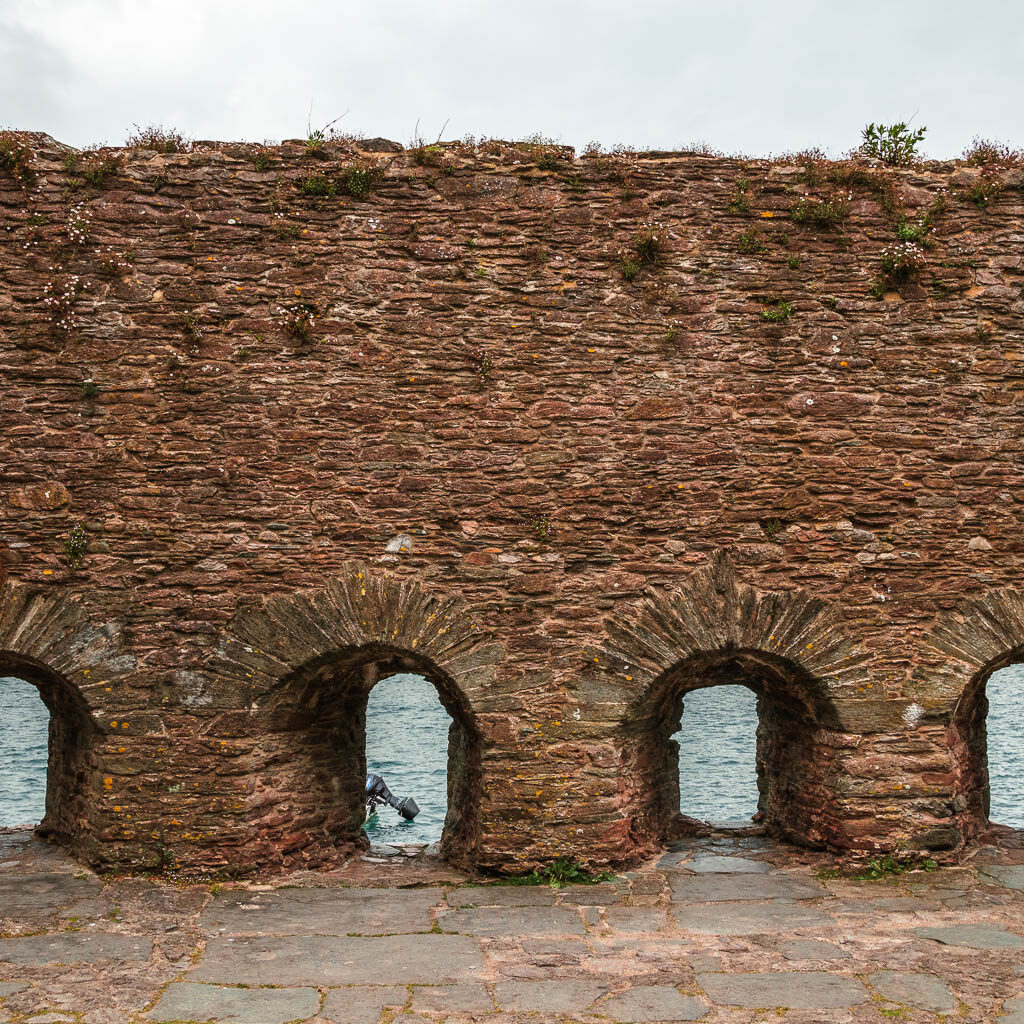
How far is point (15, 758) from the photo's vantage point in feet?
60.7

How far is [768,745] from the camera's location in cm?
806

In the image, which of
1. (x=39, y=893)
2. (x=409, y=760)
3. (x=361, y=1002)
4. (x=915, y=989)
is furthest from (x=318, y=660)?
(x=409, y=760)

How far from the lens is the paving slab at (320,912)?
577 cm

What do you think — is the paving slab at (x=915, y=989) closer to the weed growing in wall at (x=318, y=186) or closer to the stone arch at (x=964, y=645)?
the stone arch at (x=964, y=645)

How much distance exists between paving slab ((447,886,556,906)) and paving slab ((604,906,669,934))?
450 mm

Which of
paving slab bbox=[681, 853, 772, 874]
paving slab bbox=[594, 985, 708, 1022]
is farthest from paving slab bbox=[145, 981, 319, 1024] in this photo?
paving slab bbox=[681, 853, 772, 874]

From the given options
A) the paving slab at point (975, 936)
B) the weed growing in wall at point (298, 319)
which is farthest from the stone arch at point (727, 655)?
the weed growing in wall at point (298, 319)

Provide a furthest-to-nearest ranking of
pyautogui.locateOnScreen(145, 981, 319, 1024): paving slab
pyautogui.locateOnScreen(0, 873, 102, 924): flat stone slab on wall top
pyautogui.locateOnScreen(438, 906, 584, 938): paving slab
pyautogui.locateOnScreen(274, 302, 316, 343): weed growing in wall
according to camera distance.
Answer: pyautogui.locateOnScreen(274, 302, 316, 343): weed growing in wall → pyautogui.locateOnScreen(0, 873, 102, 924): flat stone slab on wall top → pyautogui.locateOnScreen(438, 906, 584, 938): paving slab → pyautogui.locateOnScreen(145, 981, 319, 1024): paving slab

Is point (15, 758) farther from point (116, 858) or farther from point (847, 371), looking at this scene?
point (847, 371)

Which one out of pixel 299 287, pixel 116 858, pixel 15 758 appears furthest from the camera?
pixel 15 758

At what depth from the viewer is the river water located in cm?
1491

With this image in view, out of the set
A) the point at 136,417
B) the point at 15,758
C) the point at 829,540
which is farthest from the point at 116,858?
the point at 15,758

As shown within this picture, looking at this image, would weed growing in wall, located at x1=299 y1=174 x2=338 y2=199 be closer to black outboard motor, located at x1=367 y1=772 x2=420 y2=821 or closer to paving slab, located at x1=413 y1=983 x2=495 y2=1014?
paving slab, located at x1=413 y1=983 x2=495 y2=1014

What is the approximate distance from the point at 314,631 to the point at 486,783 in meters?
1.63
